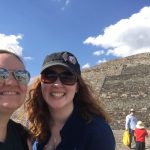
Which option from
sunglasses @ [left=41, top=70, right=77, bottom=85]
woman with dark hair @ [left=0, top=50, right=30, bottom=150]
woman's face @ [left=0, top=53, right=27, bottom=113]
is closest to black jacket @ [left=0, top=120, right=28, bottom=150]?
woman with dark hair @ [left=0, top=50, right=30, bottom=150]

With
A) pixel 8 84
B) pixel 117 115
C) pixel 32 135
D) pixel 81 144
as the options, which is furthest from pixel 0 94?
pixel 117 115

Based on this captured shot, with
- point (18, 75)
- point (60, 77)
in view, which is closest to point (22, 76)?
point (18, 75)

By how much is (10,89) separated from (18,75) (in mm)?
117

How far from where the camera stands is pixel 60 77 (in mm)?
3389

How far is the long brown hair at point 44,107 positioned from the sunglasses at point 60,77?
0.42ft

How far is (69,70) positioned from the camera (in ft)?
11.0

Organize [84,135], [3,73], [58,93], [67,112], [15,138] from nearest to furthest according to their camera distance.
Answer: [3,73]
[15,138]
[84,135]
[58,93]
[67,112]

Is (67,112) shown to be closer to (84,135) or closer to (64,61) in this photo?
(84,135)

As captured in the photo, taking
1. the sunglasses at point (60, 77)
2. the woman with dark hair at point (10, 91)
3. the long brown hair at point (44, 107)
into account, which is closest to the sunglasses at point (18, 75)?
the woman with dark hair at point (10, 91)

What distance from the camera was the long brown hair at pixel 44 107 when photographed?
3.51m

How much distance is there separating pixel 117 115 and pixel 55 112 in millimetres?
22439

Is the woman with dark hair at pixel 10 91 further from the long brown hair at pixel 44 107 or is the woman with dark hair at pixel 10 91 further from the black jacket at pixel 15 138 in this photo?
the long brown hair at pixel 44 107

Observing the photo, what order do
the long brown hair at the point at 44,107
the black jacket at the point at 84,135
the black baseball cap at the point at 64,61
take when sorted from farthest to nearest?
the long brown hair at the point at 44,107
the black baseball cap at the point at 64,61
the black jacket at the point at 84,135

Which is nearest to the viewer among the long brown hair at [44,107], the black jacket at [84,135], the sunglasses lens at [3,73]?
the sunglasses lens at [3,73]
